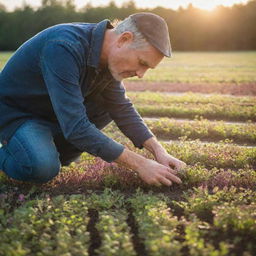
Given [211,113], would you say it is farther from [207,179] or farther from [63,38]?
[63,38]

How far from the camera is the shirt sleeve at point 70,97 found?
11.6 ft

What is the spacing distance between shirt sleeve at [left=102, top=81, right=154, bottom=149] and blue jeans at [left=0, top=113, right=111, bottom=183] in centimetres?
80

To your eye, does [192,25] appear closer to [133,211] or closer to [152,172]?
[152,172]

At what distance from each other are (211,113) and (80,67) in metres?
5.42

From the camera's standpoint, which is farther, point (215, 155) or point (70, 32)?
point (215, 155)

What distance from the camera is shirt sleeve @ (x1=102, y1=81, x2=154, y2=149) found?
4.52 m

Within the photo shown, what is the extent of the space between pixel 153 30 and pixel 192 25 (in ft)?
202

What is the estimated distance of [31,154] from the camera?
3.87 meters

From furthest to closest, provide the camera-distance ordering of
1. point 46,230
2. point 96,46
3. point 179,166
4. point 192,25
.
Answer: point 192,25 → point 179,166 → point 96,46 → point 46,230

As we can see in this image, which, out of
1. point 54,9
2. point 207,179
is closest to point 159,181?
point 207,179

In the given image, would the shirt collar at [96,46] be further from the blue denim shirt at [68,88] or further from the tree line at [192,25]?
the tree line at [192,25]

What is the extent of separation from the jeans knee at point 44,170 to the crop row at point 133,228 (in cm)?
36

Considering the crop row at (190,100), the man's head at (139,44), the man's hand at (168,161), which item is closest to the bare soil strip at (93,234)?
the man's hand at (168,161)

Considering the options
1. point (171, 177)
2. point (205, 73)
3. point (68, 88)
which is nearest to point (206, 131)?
point (171, 177)
